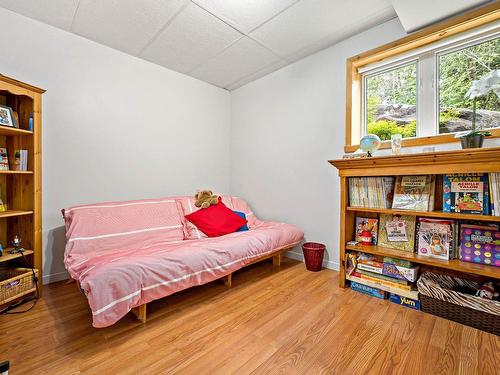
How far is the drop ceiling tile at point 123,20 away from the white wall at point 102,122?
183 millimetres

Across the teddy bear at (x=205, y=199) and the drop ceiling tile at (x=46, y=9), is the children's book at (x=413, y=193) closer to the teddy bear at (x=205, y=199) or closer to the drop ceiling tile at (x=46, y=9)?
the teddy bear at (x=205, y=199)

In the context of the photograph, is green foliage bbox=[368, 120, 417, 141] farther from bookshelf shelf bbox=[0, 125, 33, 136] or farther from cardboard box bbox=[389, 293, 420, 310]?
bookshelf shelf bbox=[0, 125, 33, 136]

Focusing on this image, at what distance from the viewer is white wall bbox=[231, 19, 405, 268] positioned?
2.44 meters

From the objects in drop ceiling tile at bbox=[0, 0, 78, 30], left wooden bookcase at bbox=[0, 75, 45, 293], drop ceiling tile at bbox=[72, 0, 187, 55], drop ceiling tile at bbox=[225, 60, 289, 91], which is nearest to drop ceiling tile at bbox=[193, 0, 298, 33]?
drop ceiling tile at bbox=[72, 0, 187, 55]

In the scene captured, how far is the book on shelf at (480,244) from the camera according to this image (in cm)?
155

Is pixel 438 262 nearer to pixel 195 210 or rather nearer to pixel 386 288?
pixel 386 288

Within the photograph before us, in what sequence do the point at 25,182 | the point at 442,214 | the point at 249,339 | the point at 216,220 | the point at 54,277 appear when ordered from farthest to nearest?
the point at 216,220
the point at 54,277
the point at 25,182
the point at 442,214
the point at 249,339

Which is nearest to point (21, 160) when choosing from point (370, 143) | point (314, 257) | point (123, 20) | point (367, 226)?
point (123, 20)

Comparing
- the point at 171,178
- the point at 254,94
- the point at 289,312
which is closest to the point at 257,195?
the point at 171,178

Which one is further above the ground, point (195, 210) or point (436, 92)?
point (436, 92)

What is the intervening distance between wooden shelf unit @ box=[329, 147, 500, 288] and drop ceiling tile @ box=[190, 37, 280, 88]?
1534mm

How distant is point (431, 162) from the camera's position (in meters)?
1.62

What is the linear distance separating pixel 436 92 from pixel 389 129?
1.41 ft

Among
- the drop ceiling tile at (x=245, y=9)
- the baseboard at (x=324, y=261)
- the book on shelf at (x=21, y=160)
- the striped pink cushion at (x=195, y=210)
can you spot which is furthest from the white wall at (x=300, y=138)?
the book on shelf at (x=21, y=160)
